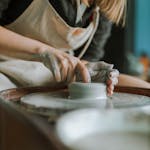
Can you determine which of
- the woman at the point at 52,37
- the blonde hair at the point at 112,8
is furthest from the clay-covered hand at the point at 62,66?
the blonde hair at the point at 112,8

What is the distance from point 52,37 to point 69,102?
378 millimetres

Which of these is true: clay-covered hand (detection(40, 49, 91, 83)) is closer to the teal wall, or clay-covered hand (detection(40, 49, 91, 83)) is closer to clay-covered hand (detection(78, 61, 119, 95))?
clay-covered hand (detection(78, 61, 119, 95))

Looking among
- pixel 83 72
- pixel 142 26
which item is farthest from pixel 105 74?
pixel 142 26

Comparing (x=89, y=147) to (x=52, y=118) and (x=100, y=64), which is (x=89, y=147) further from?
(x=100, y=64)

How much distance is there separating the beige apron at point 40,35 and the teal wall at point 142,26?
2121 millimetres

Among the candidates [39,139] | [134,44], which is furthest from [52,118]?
[134,44]

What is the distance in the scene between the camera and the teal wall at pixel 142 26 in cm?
318

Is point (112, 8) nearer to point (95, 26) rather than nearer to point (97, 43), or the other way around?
point (95, 26)

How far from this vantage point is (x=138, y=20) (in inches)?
127

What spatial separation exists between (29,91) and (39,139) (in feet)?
1.04

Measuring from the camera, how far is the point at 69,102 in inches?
28.8

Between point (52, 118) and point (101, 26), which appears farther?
point (101, 26)

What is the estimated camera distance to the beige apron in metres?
0.92

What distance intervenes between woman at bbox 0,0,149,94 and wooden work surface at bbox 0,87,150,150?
5.9 inches
